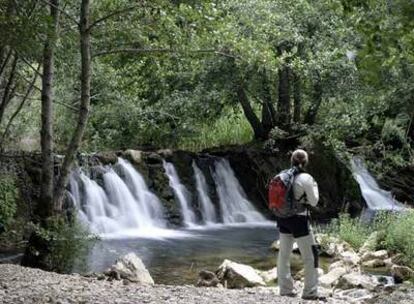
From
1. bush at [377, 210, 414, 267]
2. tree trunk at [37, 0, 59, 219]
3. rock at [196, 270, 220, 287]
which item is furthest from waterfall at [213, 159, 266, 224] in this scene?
tree trunk at [37, 0, 59, 219]

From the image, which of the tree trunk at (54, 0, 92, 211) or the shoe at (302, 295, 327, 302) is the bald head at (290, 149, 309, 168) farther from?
the tree trunk at (54, 0, 92, 211)

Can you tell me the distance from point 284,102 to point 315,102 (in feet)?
3.81

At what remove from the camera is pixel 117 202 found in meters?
15.8

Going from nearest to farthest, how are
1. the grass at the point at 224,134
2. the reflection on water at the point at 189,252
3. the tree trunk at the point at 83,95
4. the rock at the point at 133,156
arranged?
1. the tree trunk at the point at 83,95
2. the reflection on water at the point at 189,252
3. the rock at the point at 133,156
4. the grass at the point at 224,134

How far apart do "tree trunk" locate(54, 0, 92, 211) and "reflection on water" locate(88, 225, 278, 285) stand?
2172mm

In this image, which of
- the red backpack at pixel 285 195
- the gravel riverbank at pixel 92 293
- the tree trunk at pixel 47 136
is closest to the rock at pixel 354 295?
the gravel riverbank at pixel 92 293

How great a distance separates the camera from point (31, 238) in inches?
349

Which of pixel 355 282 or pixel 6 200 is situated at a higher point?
pixel 6 200

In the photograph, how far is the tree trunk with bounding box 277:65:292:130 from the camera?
742 inches

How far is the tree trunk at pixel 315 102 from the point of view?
1746 cm

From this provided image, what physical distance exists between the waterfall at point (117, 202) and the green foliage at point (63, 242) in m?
5.44

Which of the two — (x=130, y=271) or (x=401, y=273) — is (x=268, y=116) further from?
(x=130, y=271)

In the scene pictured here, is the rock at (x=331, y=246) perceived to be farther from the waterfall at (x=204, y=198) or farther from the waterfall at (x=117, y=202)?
the waterfall at (x=204, y=198)

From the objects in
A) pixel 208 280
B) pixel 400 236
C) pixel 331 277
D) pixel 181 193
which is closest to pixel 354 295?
pixel 331 277
